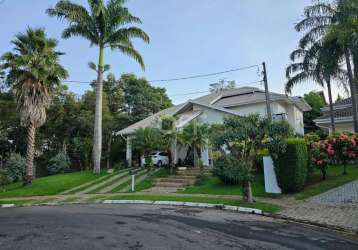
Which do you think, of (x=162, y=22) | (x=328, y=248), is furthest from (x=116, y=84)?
(x=328, y=248)

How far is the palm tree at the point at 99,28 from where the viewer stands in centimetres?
2055

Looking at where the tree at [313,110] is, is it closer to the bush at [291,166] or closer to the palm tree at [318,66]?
the palm tree at [318,66]

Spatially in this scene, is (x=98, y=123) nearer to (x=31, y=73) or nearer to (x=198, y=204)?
(x=31, y=73)

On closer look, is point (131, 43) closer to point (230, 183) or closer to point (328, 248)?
point (230, 183)

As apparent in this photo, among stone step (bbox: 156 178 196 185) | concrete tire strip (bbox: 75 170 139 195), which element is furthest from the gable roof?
stone step (bbox: 156 178 196 185)

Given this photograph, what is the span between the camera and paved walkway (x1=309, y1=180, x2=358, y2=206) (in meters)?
Result: 10.1

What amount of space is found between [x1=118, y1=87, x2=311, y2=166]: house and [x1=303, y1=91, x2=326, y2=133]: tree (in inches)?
404

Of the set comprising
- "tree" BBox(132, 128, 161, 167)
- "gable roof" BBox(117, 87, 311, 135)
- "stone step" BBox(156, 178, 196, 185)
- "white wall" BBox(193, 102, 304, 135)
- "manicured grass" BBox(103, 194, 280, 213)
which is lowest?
"manicured grass" BBox(103, 194, 280, 213)

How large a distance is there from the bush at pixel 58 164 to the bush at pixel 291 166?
71.7ft

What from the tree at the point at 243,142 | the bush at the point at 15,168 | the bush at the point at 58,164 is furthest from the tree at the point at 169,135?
the bush at the point at 58,164

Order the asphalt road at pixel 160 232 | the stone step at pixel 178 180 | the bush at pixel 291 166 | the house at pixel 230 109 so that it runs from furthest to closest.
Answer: the house at pixel 230 109 → the stone step at pixel 178 180 → the bush at pixel 291 166 → the asphalt road at pixel 160 232

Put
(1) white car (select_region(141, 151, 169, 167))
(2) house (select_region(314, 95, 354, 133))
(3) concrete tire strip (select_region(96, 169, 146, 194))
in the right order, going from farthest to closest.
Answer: (1) white car (select_region(141, 151, 169, 167)) < (2) house (select_region(314, 95, 354, 133)) < (3) concrete tire strip (select_region(96, 169, 146, 194))

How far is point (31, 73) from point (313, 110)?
119 feet

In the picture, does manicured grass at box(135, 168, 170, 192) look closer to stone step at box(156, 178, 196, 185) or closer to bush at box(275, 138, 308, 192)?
stone step at box(156, 178, 196, 185)
